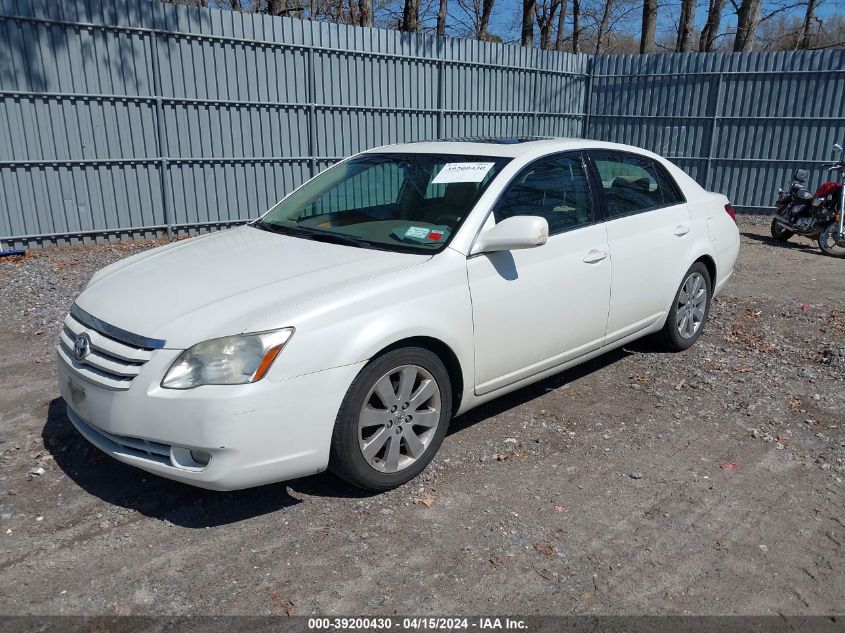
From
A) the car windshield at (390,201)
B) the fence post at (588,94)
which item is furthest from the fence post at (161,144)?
the fence post at (588,94)

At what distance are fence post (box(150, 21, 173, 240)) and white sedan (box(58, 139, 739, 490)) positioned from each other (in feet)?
20.4

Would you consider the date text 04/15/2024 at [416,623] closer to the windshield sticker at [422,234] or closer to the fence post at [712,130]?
the windshield sticker at [422,234]

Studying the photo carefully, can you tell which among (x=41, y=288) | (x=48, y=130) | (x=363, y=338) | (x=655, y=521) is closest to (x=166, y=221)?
(x=48, y=130)

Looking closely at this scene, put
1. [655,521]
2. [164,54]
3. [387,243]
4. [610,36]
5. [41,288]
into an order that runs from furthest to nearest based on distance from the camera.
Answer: [610,36] < [164,54] < [41,288] < [387,243] < [655,521]

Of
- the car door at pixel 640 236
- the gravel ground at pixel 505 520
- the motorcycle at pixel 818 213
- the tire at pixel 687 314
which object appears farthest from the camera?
the motorcycle at pixel 818 213

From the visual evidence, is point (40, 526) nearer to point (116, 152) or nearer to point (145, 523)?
point (145, 523)

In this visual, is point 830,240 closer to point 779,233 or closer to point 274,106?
point 779,233

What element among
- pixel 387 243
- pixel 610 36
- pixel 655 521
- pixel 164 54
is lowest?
pixel 655 521

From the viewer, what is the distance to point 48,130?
927 centimetres

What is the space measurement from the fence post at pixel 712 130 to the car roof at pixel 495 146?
1004 cm

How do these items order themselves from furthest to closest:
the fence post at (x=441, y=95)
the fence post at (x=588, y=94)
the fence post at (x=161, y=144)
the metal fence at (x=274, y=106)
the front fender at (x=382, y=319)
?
the fence post at (x=588, y=94) → the fence post at (x=441, y=95) → the fence post at (x=161, y=144) → the metal fence at (x=274, y=106) → the front fender at (x=382, y=319)

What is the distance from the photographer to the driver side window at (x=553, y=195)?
4109 millimetres

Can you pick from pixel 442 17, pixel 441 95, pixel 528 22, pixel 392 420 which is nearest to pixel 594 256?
pixel 392 420

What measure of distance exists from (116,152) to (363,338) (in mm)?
8085
